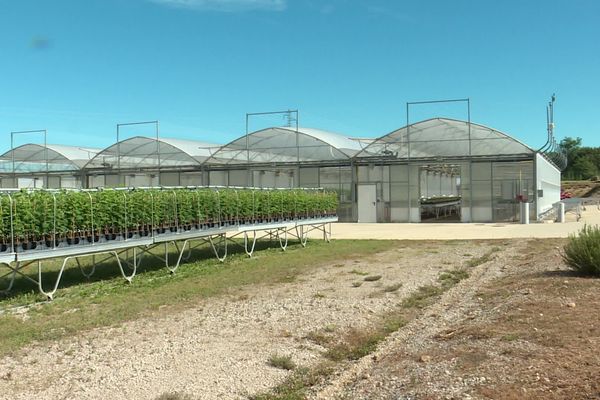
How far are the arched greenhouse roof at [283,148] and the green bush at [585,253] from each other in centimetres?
2266

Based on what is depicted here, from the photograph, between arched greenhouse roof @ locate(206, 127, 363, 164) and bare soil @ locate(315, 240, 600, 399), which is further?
arched greenhouse roof @ locate(206, 127, 363, 164)

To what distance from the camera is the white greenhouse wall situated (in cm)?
2867

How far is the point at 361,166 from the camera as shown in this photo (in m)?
31.3

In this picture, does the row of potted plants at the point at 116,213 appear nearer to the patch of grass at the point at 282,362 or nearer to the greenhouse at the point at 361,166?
the patch of grass at the point at 282,362

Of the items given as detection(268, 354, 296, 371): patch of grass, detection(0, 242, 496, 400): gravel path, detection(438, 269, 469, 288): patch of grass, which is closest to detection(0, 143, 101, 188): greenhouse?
detection(438, 269, 469, 288): patch of grass

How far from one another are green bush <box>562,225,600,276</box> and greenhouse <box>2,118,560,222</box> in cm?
1939

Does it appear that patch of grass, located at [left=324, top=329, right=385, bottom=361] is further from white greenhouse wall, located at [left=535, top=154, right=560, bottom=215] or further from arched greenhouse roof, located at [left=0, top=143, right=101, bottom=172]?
arched greenhouse roof, located at [left=0, top=143, right=101, bottom=172]

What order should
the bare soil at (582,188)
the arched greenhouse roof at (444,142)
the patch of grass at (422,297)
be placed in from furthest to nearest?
the bare soil at (582,188) → the arched greenhouse roof at (444,142) → the patch of grass at (422,297)

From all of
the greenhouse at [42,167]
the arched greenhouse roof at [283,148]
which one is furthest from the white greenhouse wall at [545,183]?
the greenhouse at [42,167]

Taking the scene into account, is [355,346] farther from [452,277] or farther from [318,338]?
[452,277]

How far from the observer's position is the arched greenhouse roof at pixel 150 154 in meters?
34.2

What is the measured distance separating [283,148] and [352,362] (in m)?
27.5

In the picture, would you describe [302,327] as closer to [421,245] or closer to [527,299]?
[527,299]

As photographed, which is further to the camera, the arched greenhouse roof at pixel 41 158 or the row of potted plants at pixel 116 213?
the arched greenhouse roof at pixel 41 158
